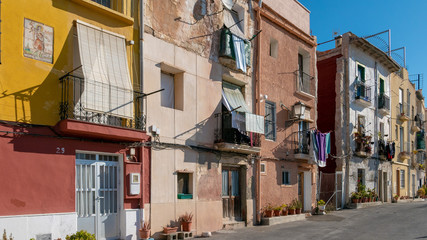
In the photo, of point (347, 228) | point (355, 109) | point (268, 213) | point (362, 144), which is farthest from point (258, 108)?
point (362, 144)

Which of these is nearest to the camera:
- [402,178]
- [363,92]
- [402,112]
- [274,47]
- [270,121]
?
[270,121]

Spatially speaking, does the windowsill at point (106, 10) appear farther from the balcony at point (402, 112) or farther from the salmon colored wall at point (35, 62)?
the balcony at point (402, 112)

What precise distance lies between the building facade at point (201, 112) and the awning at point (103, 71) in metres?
1.00

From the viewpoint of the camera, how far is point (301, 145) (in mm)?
19188

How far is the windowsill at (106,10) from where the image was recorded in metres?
10.8

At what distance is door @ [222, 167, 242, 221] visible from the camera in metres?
15.3

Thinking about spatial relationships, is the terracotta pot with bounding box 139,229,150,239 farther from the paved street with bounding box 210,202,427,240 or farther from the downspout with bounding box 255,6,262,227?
the downspout with bounding box 255,6,262,227

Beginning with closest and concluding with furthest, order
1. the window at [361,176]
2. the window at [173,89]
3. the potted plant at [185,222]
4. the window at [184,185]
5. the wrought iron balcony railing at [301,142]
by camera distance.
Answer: the potted plant at [185,222], the window at [184,185], the window at [173,89], the wrought iron balcony railing at [301,142], the window at [361,176]

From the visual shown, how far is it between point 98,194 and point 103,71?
3.28 metres

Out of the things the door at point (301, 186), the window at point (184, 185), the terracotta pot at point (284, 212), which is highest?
the window at point (184, 185)

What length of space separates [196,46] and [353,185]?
48.5 feet

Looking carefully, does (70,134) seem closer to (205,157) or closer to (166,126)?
(166,126)

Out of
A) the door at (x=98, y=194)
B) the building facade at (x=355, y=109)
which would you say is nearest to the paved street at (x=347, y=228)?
the door at (x=98, y=194)

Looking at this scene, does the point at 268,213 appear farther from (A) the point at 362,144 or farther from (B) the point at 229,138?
(A) the point at 362,144
